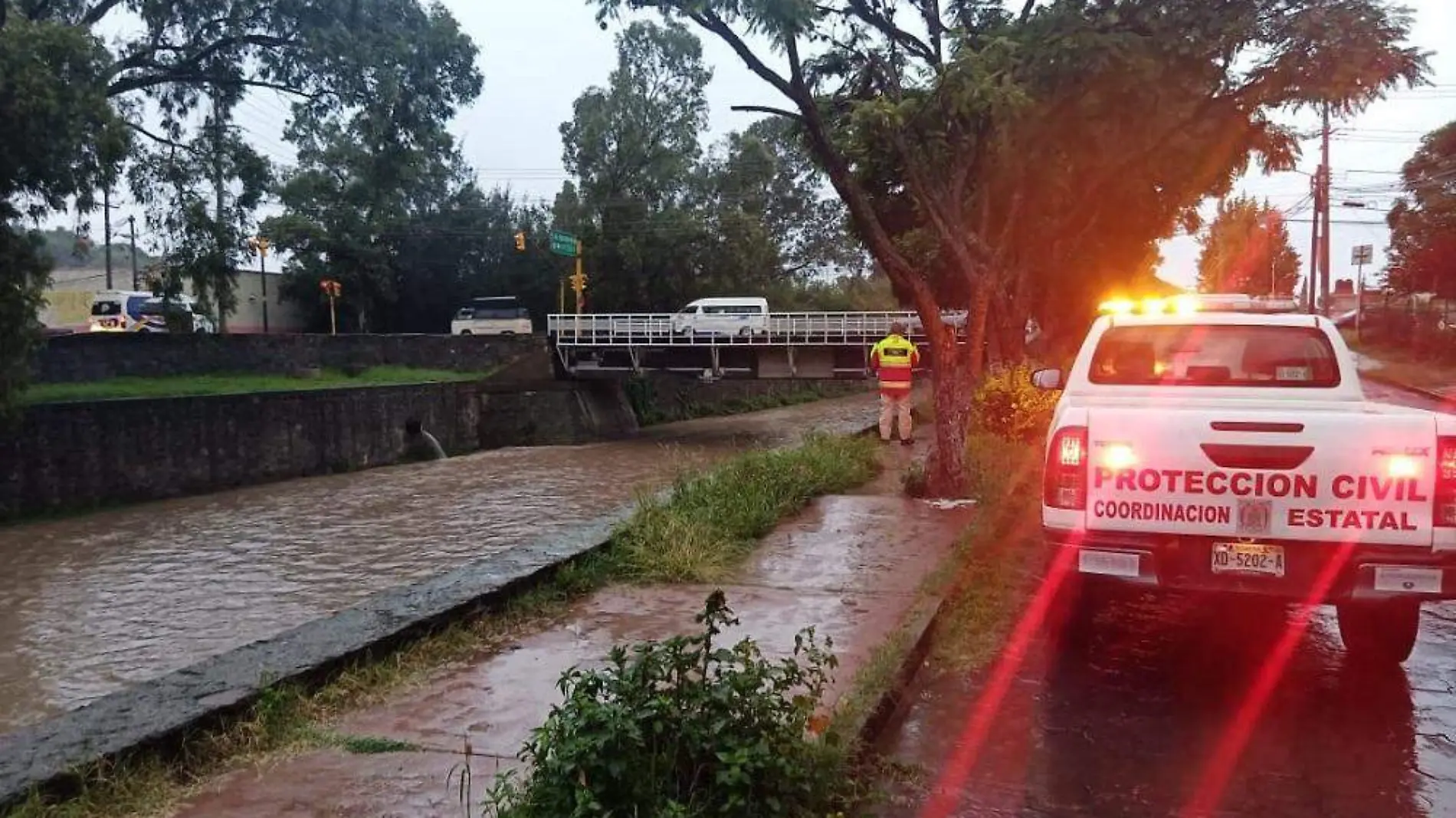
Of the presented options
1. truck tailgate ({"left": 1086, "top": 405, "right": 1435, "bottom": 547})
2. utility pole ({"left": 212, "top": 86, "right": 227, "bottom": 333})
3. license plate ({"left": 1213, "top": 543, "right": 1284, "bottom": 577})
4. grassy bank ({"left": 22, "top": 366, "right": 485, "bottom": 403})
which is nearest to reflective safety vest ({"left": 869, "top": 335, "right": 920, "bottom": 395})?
truck tailgate ({"left": 1086, "top": 405, "right": 1435, "bottom": 547})

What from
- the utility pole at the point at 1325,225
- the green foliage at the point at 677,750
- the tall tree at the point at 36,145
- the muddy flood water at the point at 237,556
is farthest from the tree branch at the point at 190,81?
the utility pole at the point at 1325,225

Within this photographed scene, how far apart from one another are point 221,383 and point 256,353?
7.26 ft

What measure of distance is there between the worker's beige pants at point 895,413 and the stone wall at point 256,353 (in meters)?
15.5

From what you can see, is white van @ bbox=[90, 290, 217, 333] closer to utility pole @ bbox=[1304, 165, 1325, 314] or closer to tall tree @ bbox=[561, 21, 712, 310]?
tall tree @ bbox=[561, 21, 712, 310]

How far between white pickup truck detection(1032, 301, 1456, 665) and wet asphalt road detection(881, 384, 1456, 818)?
472mm

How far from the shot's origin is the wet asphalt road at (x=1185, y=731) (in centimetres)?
388

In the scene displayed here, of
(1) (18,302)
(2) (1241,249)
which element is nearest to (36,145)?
(1) (18,302)

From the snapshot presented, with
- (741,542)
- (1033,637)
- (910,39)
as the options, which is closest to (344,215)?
(910,39)

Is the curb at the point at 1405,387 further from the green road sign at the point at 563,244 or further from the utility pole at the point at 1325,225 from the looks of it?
the green road sign at the point at 563,244

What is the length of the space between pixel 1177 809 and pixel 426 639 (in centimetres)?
357

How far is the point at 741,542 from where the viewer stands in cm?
803

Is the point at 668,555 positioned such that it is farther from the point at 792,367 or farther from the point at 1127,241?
the point at 792,367

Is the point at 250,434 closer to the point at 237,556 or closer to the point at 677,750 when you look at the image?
the point at 237,556

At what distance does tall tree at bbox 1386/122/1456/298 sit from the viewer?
1315 inches
